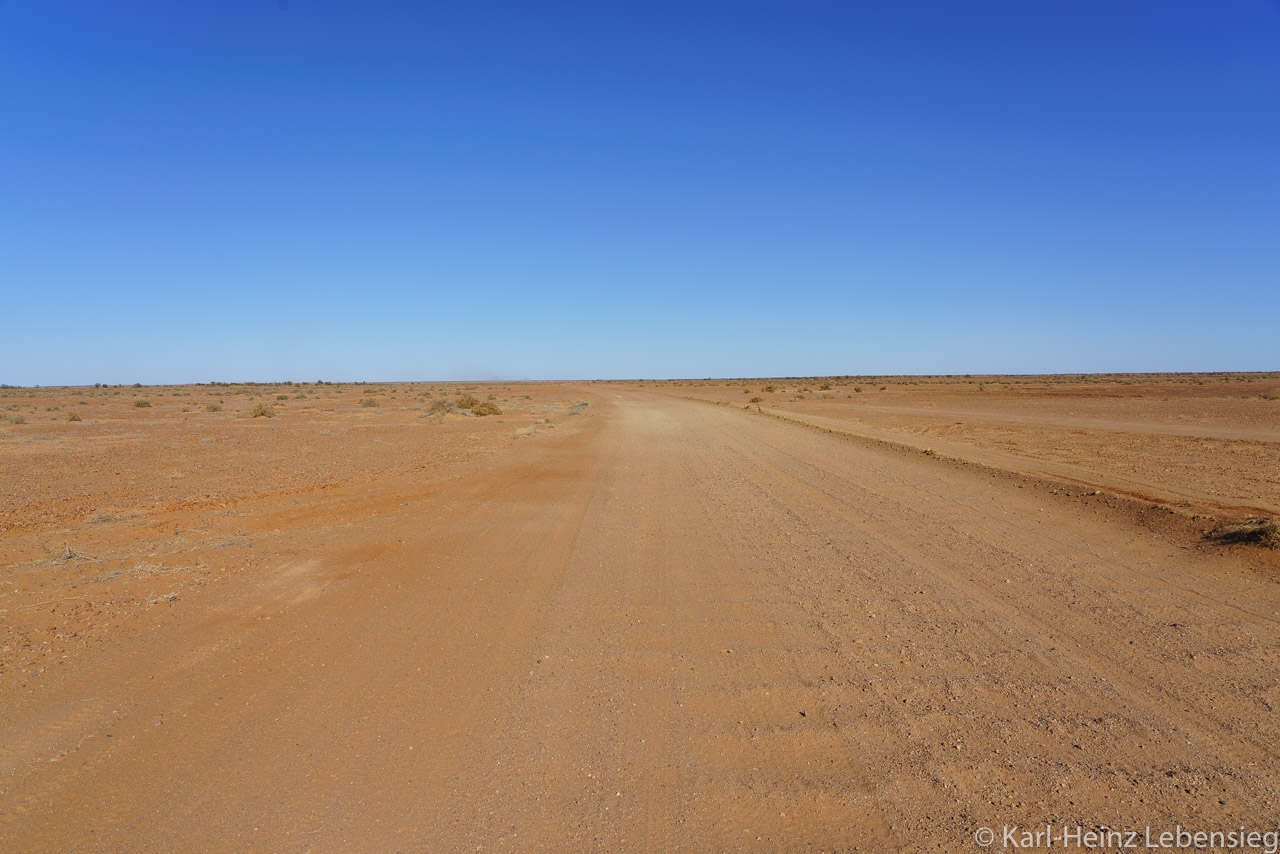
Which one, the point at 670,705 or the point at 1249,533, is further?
the point at 1249,533

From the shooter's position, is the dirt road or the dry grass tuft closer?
the dirt road

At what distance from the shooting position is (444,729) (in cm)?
424

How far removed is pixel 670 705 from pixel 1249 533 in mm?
8116

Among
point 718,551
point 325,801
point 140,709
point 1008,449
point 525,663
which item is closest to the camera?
point 325,801

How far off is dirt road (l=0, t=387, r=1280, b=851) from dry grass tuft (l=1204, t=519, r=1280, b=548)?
2.19 ft

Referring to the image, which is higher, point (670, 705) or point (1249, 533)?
→ point (1249, 533)

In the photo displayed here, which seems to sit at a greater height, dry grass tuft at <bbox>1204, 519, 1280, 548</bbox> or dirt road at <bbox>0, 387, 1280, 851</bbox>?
dry grass tuft at <bbox>1204, 519, 1280, 548</bbox>

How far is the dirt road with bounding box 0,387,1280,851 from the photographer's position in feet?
11.2

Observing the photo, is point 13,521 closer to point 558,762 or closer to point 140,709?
point 140,709

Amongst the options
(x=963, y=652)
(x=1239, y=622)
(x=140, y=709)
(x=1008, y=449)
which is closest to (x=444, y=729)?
(x=140, y=709)

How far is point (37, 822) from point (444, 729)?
203 centimetres

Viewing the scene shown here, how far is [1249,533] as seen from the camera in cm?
812

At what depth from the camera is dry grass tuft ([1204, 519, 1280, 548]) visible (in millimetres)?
7801

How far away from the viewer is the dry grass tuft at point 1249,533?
780 cm
